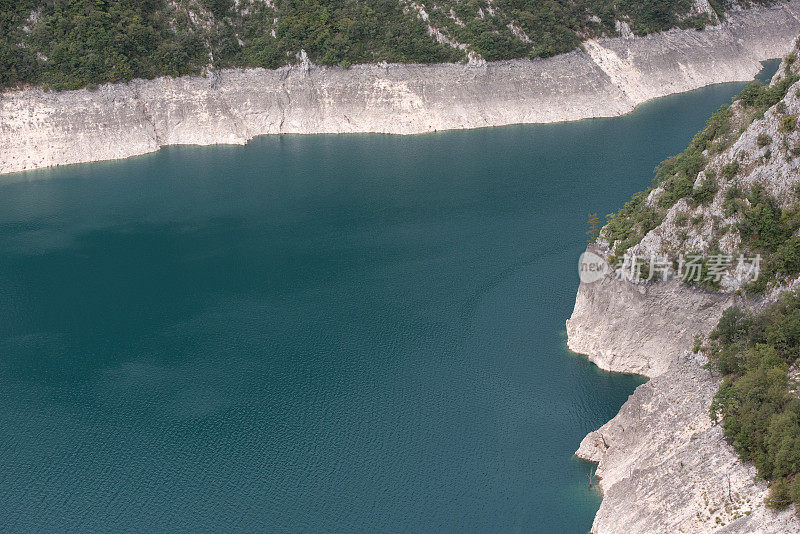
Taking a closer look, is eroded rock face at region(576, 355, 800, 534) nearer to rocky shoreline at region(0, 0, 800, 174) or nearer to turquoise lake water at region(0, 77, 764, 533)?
turquoise lake water at region(0, 77, 764, 533)

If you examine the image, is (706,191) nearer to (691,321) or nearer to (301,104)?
(691,321)

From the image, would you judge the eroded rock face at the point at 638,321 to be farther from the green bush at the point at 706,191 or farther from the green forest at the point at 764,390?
the green bush at the point at 706,191

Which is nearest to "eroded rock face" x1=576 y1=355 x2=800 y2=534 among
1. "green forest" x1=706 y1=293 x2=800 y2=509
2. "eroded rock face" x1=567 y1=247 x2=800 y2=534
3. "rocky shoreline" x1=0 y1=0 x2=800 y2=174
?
"eroded rock face" x1=567 y1=247 x2=800 y2=534

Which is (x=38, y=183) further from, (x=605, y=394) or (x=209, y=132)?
(x=605, y=394)

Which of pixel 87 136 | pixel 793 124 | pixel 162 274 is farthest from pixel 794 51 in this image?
pixel 87 136

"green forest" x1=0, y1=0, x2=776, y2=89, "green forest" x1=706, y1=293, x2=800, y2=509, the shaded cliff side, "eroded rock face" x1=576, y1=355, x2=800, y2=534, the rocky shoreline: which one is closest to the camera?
"green forest" x1=706, y1=293, x2=800, y2=509
